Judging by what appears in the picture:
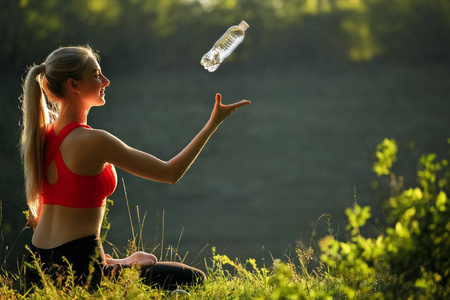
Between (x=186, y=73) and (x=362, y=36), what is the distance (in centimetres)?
669

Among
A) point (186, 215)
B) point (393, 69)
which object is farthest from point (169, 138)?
point (393, 69)

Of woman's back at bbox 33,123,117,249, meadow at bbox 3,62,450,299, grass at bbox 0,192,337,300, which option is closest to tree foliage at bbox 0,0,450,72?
meadow at bbox 3,62,450,299

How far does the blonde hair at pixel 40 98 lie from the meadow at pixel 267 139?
24.0ft

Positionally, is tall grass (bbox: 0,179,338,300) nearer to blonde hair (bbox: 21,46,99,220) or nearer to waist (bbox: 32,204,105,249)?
waist (bbox: 32,204,105,249)

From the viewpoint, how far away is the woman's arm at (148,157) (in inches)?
78.3

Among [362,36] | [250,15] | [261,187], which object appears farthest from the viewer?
[362,36]

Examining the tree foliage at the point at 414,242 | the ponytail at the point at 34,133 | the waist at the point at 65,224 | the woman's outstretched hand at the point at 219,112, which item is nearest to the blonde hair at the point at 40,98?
the ponytail at the point at 34,133

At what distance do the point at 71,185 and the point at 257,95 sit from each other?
63.2 ft

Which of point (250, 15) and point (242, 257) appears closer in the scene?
point (242, 257)

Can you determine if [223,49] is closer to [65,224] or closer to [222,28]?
[65,224]

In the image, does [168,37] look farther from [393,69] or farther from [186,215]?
[393,69]

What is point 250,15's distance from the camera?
17.3 m

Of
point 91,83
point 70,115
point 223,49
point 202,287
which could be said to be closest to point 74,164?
point 70,115

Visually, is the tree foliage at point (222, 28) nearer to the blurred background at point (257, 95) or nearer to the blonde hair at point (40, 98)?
the blurred background at point (257, 95)
